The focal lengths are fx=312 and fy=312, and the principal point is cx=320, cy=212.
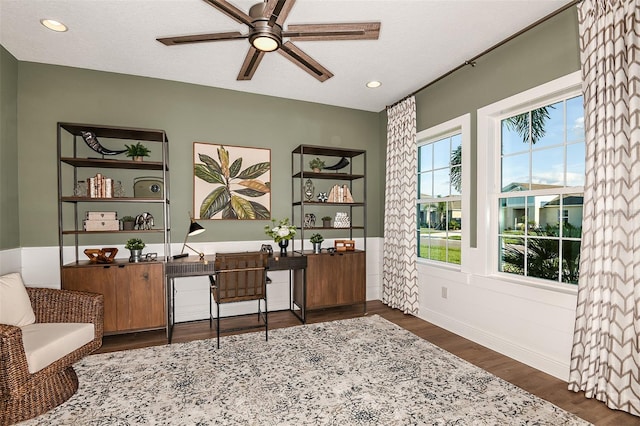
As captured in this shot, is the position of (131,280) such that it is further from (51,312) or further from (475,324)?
(475,324)

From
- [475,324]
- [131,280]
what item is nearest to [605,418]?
[475,324]

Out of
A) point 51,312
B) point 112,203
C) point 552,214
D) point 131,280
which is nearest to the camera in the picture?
point 51,312

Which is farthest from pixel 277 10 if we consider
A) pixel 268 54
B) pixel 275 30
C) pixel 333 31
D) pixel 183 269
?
pixel 183 269

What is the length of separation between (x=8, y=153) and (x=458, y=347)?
495 cm

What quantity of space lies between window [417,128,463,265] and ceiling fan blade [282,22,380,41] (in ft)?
6.45

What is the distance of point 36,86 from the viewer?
3.38 m

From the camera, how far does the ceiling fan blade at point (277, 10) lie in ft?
6.00

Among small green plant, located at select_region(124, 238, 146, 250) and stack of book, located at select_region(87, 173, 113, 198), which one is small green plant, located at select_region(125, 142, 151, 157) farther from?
small green plant, located at select_region(124, 238, 146, 250)

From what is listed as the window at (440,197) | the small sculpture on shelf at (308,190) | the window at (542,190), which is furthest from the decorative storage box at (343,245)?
the window at (542,190)

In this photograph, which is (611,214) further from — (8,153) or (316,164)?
(8,153)

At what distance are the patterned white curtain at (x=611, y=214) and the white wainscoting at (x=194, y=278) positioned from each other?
9.29ft

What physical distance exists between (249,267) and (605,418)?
9.70 feet

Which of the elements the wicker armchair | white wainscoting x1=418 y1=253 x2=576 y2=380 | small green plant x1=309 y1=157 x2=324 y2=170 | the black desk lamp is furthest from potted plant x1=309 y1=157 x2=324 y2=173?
the wicker armchair

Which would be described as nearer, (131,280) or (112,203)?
(131,280)
